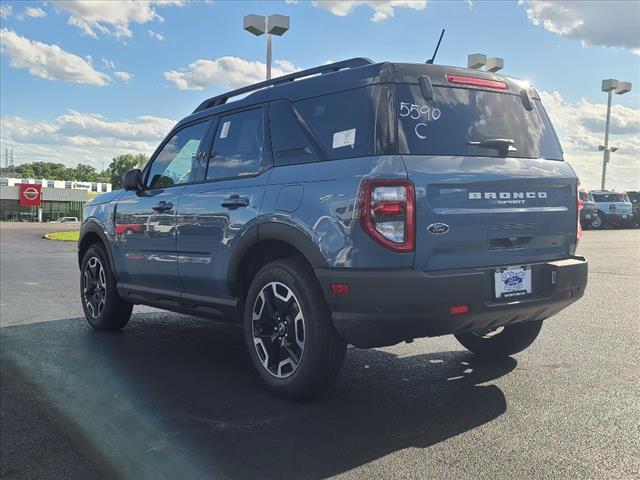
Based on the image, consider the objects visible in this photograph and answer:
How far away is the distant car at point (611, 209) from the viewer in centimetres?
3120

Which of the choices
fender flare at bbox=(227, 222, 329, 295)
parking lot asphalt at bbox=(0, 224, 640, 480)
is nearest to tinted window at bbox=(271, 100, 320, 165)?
fender flare at bbox=(227, 222, 329, 295)

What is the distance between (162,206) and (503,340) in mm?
2982

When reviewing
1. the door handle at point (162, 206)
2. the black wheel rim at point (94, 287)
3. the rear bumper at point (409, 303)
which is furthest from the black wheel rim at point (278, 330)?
the black wheel rim at point (94, 287)

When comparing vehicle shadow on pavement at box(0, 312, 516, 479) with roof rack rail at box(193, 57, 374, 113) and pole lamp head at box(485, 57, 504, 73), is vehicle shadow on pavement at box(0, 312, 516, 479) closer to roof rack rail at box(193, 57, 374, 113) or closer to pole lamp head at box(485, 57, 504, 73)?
→ roof rack rail at box(193, 57, 374, 113)

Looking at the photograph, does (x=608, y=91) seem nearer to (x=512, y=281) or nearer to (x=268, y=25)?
(x=268, y=25)

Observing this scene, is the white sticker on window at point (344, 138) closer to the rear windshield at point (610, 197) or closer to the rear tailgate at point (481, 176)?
the rear tailgate at point (481, 176)

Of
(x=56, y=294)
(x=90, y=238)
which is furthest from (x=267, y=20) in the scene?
(x=90, y=238)

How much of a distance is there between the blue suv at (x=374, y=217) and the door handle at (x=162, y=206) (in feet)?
0.61

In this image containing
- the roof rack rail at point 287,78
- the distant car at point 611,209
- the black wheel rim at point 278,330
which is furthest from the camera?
the distant car at point 611,209

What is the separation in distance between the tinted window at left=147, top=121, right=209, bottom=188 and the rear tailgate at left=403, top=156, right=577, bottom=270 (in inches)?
89.4

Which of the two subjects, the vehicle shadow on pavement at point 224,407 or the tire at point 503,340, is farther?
the tire at point 503,340

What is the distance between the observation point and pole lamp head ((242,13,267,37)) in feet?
59.8

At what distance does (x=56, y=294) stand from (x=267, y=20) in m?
12.1

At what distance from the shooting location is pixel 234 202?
173 inches
